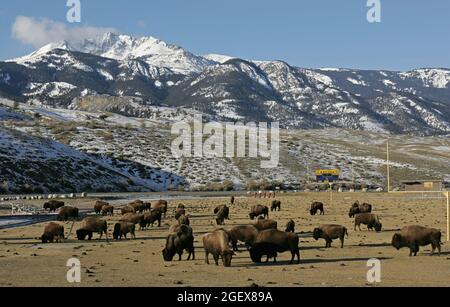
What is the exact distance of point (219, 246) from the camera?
79.5 ft

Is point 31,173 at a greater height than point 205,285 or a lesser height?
greater

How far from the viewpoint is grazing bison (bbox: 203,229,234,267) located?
2372 cm

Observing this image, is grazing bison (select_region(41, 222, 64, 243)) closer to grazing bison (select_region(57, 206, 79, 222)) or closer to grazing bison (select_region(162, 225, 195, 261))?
grazing bison (select_region(162, 225, 195, 261))

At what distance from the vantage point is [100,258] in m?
26.6

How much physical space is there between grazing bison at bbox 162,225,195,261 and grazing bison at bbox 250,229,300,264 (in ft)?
9.92

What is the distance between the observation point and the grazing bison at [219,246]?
77.8 feet

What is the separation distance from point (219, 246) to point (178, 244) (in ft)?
7.97

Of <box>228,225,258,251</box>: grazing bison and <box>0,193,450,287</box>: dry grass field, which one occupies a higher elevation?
<box>228,225,258,251</box>: grazing bison

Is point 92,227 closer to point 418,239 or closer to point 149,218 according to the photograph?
point 149,218

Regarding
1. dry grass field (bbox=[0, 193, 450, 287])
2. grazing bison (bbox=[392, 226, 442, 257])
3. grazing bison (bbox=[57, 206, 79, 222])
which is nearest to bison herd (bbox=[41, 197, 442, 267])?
grazing bison (bbox=[392, 226, 442, 257])
